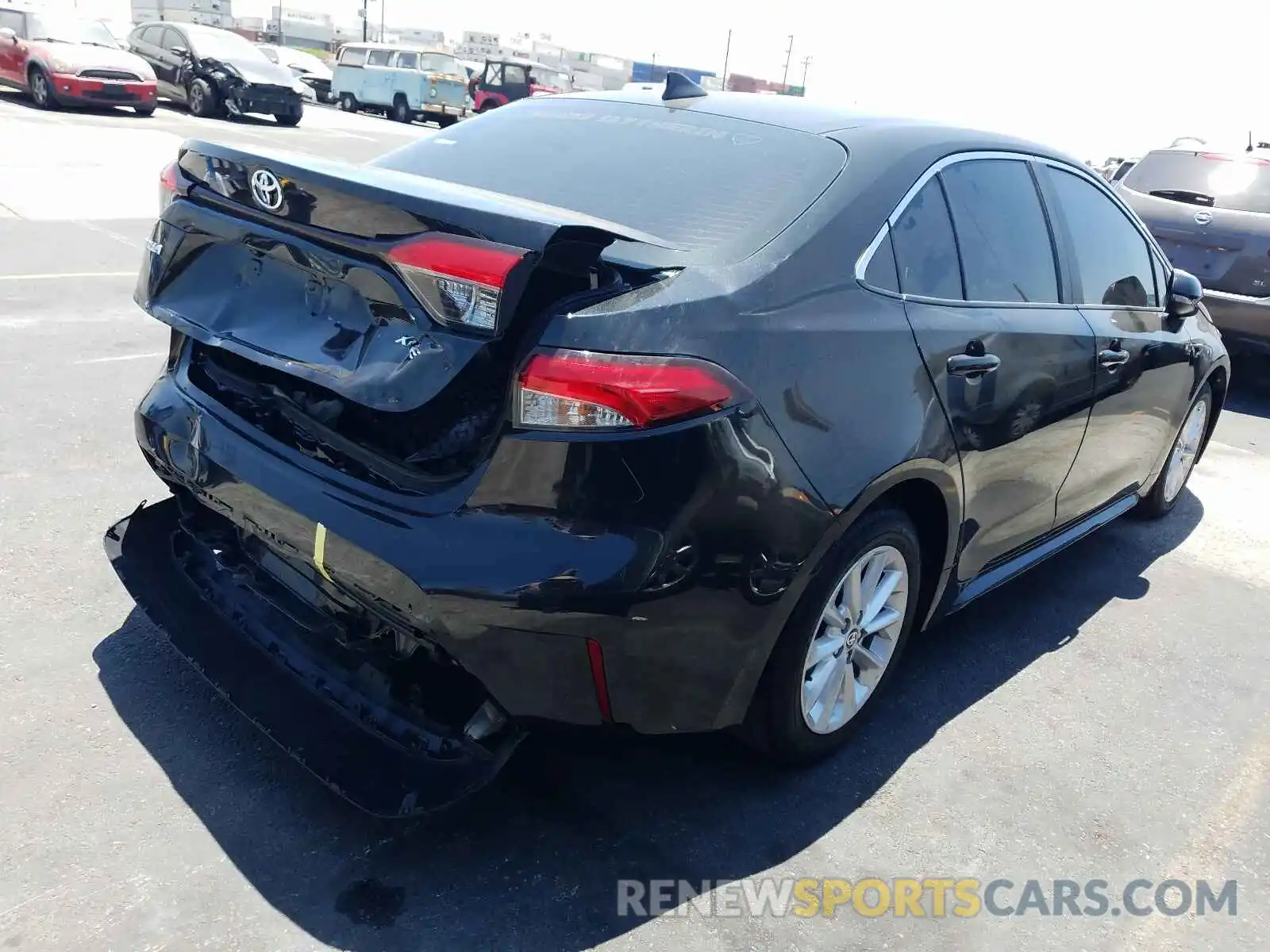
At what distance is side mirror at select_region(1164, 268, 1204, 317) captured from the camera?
4.29 metres

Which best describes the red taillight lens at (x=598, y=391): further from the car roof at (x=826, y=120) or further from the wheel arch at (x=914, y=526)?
the car roof at (x=826, y=120)

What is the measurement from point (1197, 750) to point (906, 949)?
148cm

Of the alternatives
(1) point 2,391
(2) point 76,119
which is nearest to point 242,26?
(2) point 76,119

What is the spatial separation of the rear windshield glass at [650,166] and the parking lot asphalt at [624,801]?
1.31 m

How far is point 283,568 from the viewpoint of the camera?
275 cm

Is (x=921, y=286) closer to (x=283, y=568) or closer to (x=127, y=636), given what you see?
(x=283, y=568)

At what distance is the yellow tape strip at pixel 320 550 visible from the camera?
7.75 feet

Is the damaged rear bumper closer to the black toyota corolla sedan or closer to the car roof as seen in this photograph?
the black toyota corolla sedan

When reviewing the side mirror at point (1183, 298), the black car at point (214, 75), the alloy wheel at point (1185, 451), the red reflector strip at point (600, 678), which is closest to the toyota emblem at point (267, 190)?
the red reflector strip at point (600, 678)

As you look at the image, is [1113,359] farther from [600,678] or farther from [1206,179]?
[1206,179]

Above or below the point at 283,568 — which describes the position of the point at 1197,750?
below

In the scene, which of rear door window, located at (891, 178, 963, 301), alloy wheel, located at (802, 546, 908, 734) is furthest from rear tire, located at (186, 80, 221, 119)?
alloy wheel, located at (802, 546, 908, 734)

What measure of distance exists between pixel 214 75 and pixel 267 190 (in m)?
21.0

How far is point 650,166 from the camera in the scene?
9.56 ft
